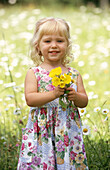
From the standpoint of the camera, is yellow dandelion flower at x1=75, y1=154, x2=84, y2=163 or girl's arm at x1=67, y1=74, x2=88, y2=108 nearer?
girl's arm at x1=67, y1=74, x2=88, y2=108

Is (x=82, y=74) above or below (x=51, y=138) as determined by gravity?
above

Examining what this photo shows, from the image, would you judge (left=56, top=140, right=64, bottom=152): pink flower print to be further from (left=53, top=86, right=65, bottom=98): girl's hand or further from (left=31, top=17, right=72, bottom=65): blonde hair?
(left=31, top=17, right=72, bottom=65): blonde hair

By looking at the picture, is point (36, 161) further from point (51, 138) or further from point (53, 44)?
point (53, 44)

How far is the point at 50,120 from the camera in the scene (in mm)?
1650

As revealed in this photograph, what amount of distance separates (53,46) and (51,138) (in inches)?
19.0

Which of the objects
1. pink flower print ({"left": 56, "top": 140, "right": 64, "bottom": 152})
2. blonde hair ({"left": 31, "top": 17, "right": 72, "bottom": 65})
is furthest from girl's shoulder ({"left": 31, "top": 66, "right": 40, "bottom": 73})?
pink flower print ({"left": 56, "top": 140, "right": 64, "bottom": 152})

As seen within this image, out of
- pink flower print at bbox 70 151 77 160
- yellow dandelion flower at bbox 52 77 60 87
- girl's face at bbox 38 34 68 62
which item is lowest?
pink flower print at bbox 70 151 77 160

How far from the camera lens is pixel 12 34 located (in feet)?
19.4

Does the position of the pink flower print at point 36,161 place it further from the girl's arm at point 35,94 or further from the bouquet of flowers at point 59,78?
the bouquet of flowers at point 59,78

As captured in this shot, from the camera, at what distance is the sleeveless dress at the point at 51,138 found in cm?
164

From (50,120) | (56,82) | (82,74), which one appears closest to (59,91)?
(56,82)

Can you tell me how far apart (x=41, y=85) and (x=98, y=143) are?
79cm

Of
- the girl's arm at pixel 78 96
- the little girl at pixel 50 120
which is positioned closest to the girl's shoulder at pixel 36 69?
the little girl at pixel 50 120

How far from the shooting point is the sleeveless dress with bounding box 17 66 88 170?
5.38ft
